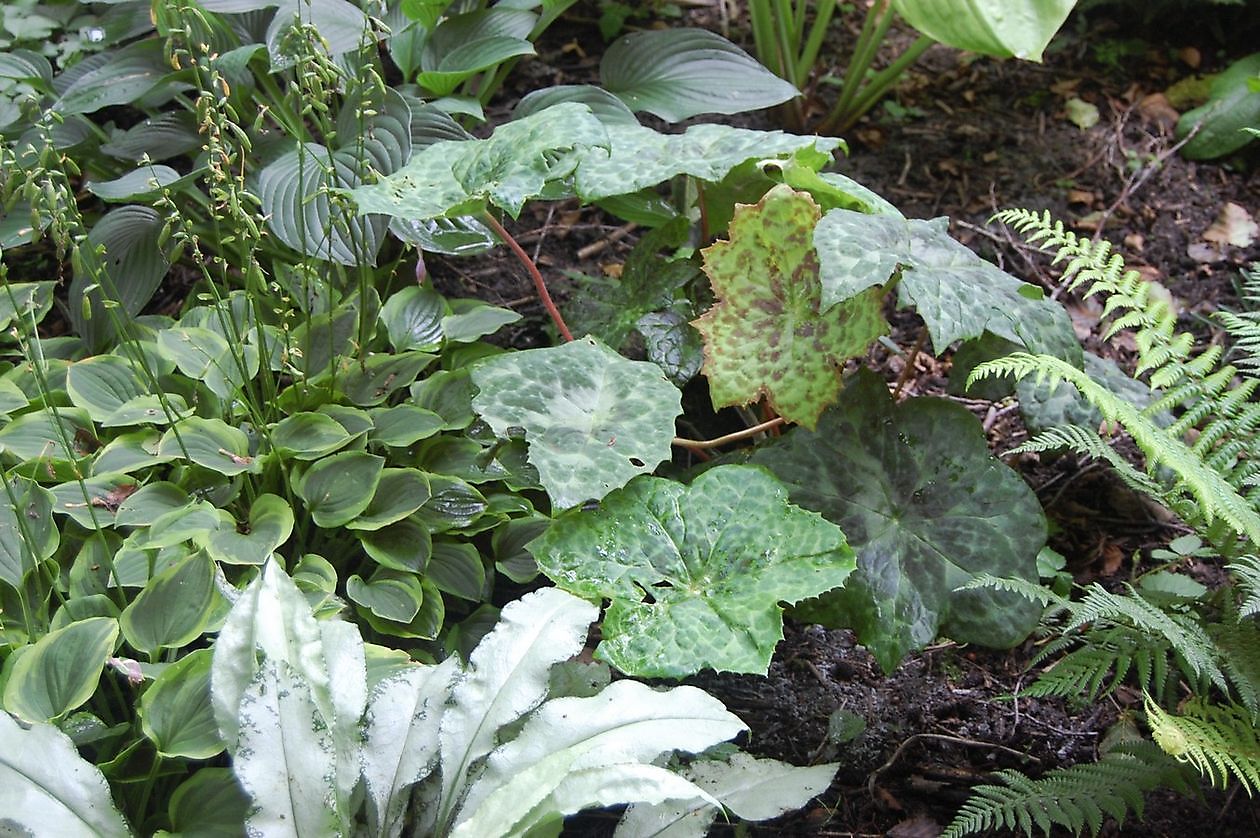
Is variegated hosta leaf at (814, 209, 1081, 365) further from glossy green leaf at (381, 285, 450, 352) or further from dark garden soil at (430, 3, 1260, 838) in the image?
glossy green leaf at (381, 285, 450, 352)

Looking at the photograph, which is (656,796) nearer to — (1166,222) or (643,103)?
(643,103)

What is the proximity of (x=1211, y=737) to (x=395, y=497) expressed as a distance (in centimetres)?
122

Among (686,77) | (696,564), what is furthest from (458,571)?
(686,77)

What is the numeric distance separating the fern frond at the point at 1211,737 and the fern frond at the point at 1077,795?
9 cm

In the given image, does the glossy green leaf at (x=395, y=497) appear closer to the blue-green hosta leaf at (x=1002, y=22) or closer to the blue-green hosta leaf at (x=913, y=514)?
the blue-green hosta leaf at (x=913, y=514)

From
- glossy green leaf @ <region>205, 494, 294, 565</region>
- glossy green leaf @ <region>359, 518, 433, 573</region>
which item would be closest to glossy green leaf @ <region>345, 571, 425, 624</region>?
glossy green leaf @ <region>359, 518, 433, 573</region>

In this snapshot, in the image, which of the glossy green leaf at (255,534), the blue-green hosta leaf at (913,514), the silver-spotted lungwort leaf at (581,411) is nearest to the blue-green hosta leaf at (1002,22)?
the blue-green hosta leaf at (913,514)

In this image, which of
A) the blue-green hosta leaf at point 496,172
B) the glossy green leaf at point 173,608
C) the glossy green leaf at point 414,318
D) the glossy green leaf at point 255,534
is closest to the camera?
the glossy green leaf at point 173,608

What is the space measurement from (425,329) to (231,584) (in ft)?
2.15

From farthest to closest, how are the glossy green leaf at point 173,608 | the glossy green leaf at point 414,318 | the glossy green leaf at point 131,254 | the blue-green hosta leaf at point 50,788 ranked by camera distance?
the glossy green leaf at point 131,254, the glossy green leaf at point 414,318, the glossy green leaf at point 173,608, the blue-green hosta leaf at point 50,788

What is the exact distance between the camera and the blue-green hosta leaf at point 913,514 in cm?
148

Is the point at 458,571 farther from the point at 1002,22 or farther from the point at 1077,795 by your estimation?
the point at 1002,22

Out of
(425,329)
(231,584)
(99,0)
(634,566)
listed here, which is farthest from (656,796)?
(99,0)

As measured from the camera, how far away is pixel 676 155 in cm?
166
